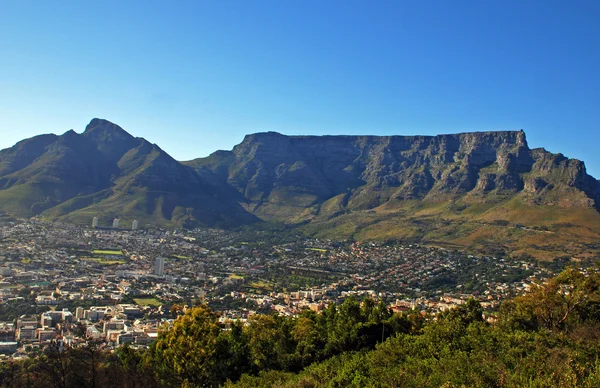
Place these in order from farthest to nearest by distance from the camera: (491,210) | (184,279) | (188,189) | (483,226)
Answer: (188,189), (491,210), (483,226), (184,279)

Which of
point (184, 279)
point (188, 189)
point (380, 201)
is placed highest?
point (188, 189)

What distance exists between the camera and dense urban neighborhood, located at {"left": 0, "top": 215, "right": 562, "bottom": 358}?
39594 mm

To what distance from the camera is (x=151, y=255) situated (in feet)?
300

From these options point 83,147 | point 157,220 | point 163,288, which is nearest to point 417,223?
point 157,220

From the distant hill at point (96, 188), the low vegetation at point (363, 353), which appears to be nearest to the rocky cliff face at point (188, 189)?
the distant hill at point (96, 188)

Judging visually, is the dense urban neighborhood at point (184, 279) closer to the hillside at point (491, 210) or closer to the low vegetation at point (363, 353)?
the low vegetation at point (363, 353)

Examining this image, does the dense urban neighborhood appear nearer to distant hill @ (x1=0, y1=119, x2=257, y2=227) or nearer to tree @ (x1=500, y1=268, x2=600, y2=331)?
tree @ (x1=500, y1=268, x2=600, y2=331)

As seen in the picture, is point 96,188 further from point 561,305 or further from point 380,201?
point 561,305

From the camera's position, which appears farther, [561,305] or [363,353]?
[561,305]

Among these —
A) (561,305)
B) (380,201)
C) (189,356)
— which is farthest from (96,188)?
(561,305)

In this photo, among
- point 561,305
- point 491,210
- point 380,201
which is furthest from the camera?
point 380,201

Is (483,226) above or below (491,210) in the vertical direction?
below

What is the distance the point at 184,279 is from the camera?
68.7 metres

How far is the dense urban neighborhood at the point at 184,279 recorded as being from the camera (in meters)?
39.6
